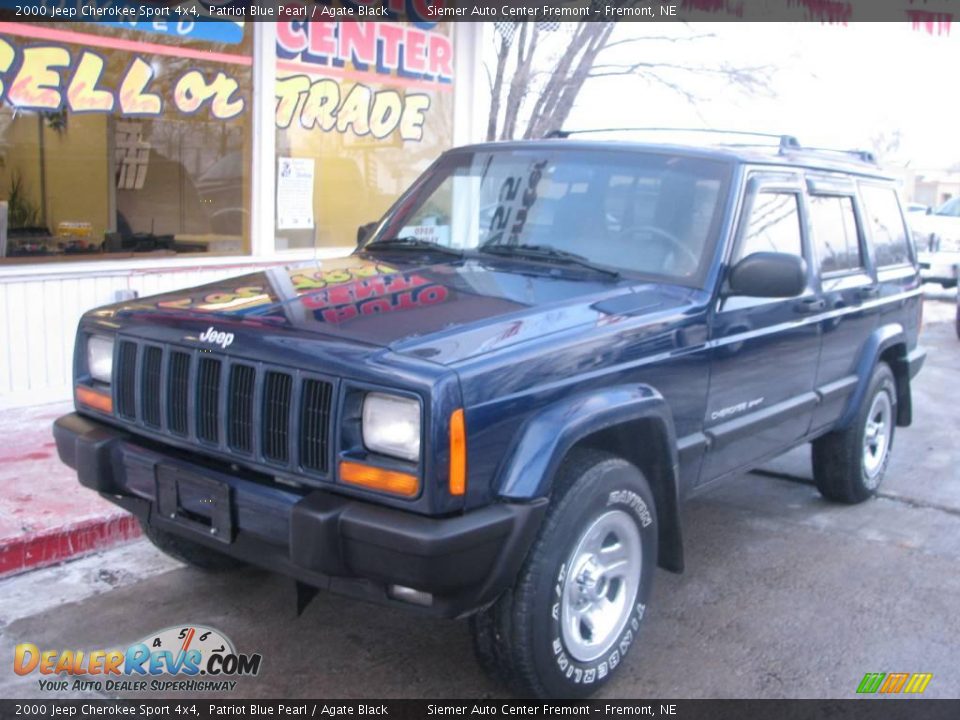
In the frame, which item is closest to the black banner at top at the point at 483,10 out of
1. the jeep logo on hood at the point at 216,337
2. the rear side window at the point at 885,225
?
the jeep logo on hood at the point at 216,337

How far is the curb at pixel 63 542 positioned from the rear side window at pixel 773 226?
3158mm

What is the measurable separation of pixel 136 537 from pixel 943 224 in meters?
16.1

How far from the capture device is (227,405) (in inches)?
131

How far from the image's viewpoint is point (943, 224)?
57.7 ft

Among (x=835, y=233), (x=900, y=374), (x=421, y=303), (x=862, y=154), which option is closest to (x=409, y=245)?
(x=421, y=303)

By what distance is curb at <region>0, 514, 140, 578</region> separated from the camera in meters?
4.55

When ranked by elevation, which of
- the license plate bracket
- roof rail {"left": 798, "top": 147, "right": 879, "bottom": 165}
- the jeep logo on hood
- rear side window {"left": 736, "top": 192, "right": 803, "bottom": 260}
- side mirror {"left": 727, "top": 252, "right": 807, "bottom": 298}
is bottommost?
the license plate bracket

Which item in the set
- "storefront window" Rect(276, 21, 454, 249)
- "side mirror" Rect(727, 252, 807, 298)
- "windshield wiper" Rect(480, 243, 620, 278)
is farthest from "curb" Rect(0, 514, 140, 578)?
"storefront window" Rect(276, 21, 454, 249)

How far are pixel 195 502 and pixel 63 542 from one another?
1712mm

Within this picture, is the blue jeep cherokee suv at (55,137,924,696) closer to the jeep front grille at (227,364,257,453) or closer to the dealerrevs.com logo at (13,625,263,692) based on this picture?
the jeep front grille at (227,364,257,453)

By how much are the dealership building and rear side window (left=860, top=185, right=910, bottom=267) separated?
3.70 meters

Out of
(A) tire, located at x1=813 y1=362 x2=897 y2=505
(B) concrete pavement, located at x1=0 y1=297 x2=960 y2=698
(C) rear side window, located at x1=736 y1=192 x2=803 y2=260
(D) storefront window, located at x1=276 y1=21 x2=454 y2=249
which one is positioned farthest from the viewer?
(D) storefront window, located at x1=276 y1=21 x2=454 y2=249

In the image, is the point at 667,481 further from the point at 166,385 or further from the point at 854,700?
the point at 166,385

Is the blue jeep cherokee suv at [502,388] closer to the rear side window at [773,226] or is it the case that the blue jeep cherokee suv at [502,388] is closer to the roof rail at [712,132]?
the rear side window at [773,226]
